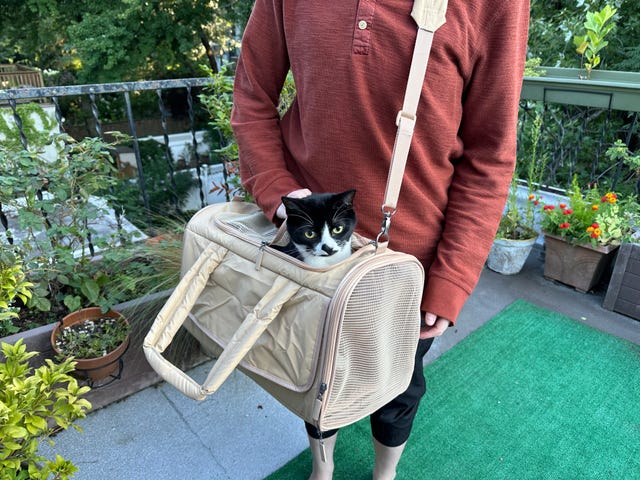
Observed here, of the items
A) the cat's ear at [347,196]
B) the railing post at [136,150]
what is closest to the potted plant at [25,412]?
the cat's ear at [347,196]

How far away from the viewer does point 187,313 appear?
1.02 metres

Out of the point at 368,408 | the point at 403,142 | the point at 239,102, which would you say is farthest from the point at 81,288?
the point at 403,142

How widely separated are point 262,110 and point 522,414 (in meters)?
1.83

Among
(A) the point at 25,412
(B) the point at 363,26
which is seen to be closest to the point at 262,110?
(B) the point at 363,26

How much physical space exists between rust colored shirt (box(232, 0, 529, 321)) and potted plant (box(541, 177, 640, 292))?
2272 mm

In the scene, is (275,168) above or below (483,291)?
above

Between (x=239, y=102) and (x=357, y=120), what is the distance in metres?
0.38

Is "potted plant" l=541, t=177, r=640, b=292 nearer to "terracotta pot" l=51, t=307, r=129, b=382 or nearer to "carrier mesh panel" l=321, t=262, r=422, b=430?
"carrier mesh panel" l=321, t=262, r=422, b=430

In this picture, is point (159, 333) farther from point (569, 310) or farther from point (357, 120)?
point (569, 310)

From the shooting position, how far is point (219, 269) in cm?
106

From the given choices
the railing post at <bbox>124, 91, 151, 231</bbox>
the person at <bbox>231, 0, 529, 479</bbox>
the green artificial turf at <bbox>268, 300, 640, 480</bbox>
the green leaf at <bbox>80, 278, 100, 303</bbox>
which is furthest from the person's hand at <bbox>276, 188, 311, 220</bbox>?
the railing post at <bbox>124, 91, 151, 231</bbox>

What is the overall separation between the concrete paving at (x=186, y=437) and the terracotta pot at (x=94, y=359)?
177 mm

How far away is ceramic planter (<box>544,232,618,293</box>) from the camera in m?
2.86

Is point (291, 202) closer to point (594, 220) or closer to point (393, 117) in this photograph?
point (393, 117)
